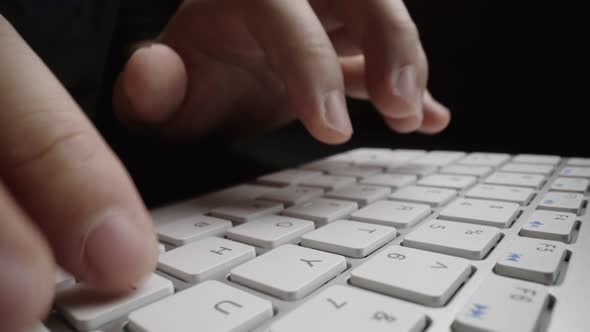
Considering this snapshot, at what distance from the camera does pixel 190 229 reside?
38 cm

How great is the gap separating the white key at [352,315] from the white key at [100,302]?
0.28 ft

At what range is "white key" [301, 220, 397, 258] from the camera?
0.31 m

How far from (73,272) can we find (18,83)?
0.12 m

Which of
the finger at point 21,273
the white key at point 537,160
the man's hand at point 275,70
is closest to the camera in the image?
the finger at point 21,273

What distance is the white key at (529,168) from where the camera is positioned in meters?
0.55

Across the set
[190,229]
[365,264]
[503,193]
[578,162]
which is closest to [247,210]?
[190,229]

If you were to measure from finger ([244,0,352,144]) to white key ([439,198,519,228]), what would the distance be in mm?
146

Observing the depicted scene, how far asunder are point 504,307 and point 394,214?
0.56ft

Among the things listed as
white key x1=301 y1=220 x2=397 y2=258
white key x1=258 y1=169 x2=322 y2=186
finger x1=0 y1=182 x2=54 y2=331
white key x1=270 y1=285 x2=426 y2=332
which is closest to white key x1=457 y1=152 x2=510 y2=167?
white key x1=258 y1=169 x2=322 y2=186

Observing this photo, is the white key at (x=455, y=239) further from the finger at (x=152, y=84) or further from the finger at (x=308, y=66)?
the finger at (x=152, y=84)

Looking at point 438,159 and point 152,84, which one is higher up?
point 152,84

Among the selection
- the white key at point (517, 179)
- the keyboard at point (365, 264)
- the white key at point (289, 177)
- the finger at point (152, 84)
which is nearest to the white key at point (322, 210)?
the keyboard at point (365, 264)

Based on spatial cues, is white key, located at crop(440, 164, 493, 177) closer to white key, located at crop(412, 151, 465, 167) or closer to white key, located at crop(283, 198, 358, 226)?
white key, located at crop(412, 151, 465, 167)

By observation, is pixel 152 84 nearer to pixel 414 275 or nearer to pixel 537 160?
pixel 414 275
